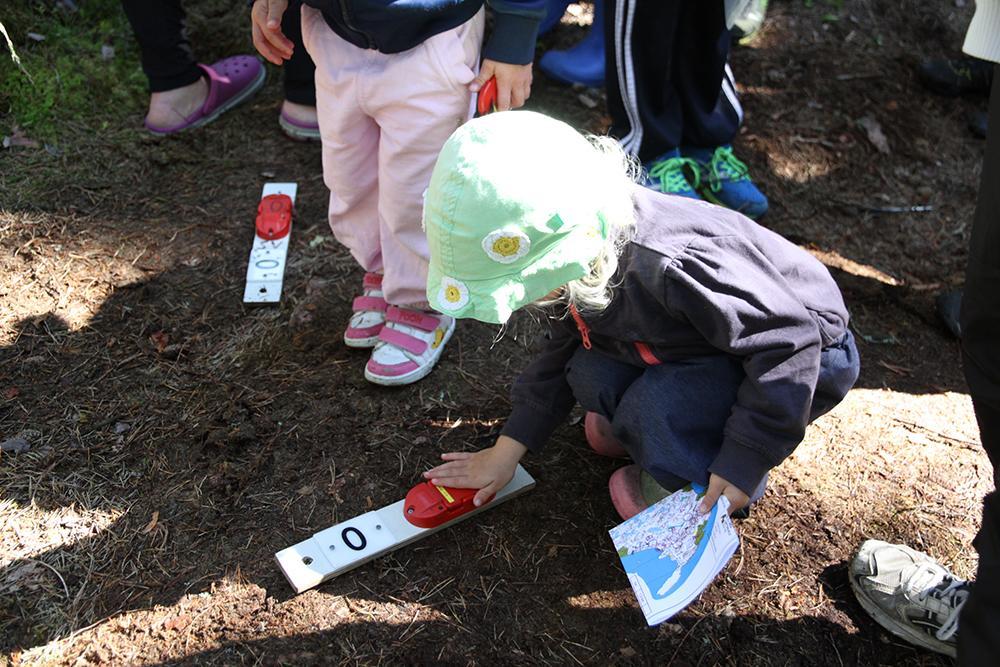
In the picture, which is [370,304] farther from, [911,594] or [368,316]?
[911,594]

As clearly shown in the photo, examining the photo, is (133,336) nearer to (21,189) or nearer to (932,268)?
(21,189)

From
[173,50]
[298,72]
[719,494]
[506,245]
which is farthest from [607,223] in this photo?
[173,50]

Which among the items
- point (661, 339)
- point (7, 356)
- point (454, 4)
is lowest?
point (7, 356)

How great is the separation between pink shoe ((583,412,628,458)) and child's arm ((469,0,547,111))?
875mm

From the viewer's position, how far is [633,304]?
5.77 feet

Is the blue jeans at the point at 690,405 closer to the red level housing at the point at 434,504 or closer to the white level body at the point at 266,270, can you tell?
the red level housing at the point at 434,504

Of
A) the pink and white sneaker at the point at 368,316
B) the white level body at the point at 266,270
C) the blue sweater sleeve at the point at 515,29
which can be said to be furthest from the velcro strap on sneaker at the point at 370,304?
the blue sweater sleeve at the point at 515,29

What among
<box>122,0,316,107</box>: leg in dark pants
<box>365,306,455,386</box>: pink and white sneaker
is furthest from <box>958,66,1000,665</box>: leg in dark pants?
<box>122,0,316,107</box>: leg in dark pants

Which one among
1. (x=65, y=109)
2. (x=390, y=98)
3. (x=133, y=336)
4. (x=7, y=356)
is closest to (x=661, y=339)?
(x=390, y=98)

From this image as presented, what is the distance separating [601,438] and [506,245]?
98cm

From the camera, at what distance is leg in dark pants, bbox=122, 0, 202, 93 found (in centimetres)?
318

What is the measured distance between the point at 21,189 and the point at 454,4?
1.89 meters

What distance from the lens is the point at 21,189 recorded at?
3053mm

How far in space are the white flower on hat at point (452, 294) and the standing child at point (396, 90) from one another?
0.77 m
